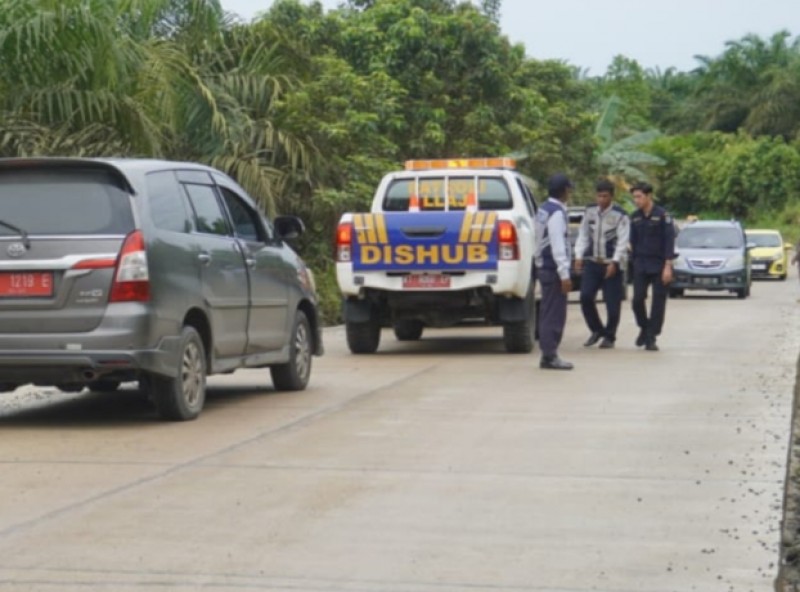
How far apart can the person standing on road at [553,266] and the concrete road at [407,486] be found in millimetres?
640

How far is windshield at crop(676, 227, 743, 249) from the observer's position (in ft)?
119

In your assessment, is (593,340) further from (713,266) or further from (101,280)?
(713,266)

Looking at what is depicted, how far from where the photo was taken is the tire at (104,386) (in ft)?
39.2

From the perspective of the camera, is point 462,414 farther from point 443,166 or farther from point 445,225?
point 443,166

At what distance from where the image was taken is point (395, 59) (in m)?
35.2

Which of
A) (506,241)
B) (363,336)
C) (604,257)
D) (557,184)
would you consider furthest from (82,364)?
(604,257)

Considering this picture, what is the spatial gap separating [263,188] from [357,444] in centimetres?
1473

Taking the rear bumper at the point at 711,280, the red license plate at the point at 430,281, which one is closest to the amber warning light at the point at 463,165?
the red license plate at the point at 430,281

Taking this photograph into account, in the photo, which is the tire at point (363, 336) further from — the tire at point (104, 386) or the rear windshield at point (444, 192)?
the tire at point (104, 386)

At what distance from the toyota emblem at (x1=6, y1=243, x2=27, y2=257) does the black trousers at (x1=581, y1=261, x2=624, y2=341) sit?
943 centimetres

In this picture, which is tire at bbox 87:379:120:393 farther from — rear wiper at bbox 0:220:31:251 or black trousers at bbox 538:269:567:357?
black trousers at bbox 538:269:567:357

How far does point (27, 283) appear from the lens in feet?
37.0

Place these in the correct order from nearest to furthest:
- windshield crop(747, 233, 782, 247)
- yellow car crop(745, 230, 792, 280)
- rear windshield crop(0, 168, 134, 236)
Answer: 1. rear windshield crop(0, 168, 134, 236)
2. yellow car crop(745, 230, 792, 280)
3. windshield crop(747, 233, 782, 247)

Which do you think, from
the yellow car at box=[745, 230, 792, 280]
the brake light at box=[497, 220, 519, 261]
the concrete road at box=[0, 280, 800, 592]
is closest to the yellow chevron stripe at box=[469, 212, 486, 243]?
the brake light at box=[497, 220, 519, 261]
